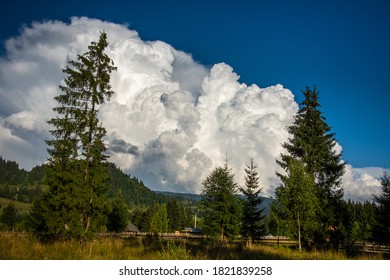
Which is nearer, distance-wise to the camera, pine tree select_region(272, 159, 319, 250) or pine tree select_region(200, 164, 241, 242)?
pine tree select_region(272, 159, 319, 250)

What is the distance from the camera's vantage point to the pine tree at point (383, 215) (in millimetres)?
22828

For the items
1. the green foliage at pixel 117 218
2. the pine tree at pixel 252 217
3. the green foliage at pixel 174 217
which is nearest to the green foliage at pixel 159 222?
the green foliage at pixel 117 218

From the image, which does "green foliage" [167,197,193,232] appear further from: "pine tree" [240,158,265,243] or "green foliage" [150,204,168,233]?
"pine tree" [240,158,265,243]

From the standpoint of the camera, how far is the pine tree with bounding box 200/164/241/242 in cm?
2769

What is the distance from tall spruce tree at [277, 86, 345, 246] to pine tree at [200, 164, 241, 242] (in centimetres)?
518

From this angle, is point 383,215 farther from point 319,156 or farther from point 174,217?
point 174,217

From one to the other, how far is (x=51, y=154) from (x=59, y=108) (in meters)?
2.99

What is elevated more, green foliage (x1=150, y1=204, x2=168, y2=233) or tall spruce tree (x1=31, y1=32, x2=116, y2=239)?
tall spruce tree (x1=31, y1=32, x2=116, y2=239)

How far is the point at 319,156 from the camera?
25.4 metres

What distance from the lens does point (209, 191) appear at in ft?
94.4

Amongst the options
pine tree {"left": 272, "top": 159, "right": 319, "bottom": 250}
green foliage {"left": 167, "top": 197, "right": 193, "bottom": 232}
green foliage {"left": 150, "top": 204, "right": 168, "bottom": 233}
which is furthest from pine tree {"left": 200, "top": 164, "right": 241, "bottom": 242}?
Result: green foliage {"left": 167, "top": 197, "right": 193, "bottom": 232}

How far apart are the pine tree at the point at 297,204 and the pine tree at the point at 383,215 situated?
647 centimetres
